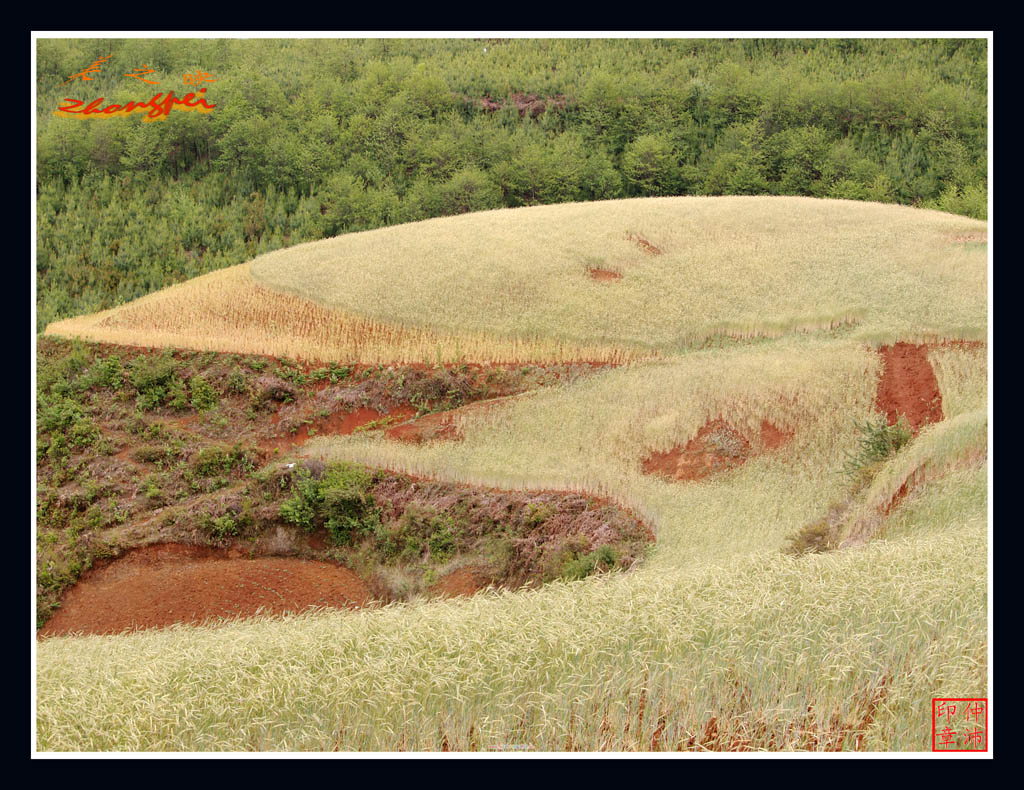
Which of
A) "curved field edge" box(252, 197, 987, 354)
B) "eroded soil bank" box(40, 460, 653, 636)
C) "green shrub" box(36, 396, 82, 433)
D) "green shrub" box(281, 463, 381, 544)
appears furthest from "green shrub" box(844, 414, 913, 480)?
"green shrub" box(36, 396, 82, 433)

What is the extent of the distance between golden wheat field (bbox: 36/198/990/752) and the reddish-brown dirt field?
16 centimetres

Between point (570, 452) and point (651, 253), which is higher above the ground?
point (651, 253)

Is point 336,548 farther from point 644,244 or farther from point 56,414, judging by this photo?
point 644,244

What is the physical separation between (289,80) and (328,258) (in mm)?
18763

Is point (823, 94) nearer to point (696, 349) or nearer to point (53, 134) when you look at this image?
point (696, 349)

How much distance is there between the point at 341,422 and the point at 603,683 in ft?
35.7

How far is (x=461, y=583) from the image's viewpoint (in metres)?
15.4

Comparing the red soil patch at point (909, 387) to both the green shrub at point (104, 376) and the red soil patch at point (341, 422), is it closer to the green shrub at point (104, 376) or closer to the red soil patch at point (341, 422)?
the red soil patch at point (341, 422)

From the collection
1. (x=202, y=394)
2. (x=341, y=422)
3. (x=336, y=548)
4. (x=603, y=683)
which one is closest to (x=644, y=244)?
(x=341, y=422)

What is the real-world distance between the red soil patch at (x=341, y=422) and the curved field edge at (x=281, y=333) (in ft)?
4.82

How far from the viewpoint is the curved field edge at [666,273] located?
64.6ft

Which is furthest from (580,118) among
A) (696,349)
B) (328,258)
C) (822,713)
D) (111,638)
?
(822,713)

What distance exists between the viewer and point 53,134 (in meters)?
32.9

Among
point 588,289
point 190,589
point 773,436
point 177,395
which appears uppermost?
point 588,289
